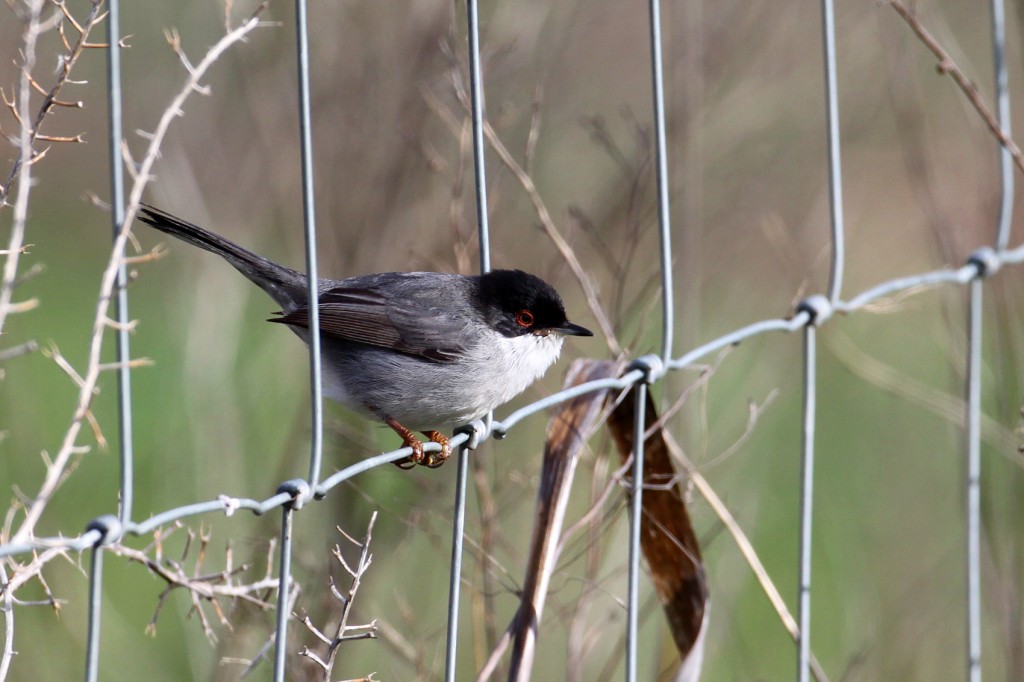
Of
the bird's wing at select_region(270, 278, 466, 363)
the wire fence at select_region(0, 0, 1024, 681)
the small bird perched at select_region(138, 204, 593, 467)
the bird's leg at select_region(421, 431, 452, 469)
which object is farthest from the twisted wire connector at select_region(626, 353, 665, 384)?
the bird's wing at select_region(270, 278, 466, 363)

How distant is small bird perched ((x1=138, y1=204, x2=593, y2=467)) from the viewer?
308 centimetres

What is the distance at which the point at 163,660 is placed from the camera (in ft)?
16.3

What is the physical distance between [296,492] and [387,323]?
1653mm

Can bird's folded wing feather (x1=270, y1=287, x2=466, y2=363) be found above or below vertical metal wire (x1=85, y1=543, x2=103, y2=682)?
above

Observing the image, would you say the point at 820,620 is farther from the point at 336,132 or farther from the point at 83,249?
the point at 83,249

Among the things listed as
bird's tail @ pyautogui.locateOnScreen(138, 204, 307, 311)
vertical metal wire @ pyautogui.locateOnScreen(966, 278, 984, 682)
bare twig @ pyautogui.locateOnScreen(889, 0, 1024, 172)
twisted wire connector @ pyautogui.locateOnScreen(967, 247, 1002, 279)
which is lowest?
vertical metal wire @ pyautogui.locateOnScreen(966, 278, 984, 682)

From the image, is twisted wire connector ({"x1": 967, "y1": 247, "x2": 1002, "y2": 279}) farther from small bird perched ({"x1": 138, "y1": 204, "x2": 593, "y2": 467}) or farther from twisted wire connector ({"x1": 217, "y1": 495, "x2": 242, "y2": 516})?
twisted wire connector ({"x1": 217, "y1": 495, "x2": 242, "y2": 516})

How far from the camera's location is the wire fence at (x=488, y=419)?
1331 mm

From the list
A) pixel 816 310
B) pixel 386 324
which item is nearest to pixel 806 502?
pixel 816 310

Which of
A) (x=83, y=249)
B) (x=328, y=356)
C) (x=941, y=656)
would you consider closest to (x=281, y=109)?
(x=328, y=356)

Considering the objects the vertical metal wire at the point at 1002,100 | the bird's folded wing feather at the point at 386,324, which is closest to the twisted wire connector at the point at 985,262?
the vertical metal wire at the point at 1002,100

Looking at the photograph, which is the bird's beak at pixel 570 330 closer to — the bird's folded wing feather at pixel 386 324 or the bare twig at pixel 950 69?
the bird's folded wing feather at pixel 386 324

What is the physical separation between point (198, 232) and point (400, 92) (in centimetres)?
185

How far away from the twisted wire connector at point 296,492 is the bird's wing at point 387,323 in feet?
5.12
